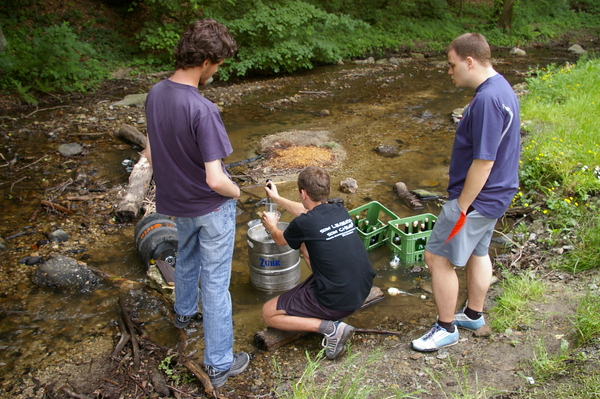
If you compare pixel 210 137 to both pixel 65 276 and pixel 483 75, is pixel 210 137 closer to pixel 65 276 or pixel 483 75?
pixel 483 75

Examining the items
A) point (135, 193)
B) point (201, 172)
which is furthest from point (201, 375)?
point (135, 193)

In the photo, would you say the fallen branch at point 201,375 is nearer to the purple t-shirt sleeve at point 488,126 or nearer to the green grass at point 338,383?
the green grass at point 338,383

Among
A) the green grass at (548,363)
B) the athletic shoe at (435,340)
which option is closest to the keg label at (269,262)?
the athletic shoe at (435,340)

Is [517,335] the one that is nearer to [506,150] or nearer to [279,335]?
[506,150]

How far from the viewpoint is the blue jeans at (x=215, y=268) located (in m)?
2.92

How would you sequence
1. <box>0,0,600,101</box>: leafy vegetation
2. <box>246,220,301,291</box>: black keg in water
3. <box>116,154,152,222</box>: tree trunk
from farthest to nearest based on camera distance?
<box>0,0,600,101</box>: leafy vegetation → <box>116,154,152,222</box>: tree trunk → <box>246,220,301,291</box>: black keg in water

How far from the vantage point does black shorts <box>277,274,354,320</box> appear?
3.31 meters

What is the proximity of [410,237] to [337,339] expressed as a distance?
1528 millimetres

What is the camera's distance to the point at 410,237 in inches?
173

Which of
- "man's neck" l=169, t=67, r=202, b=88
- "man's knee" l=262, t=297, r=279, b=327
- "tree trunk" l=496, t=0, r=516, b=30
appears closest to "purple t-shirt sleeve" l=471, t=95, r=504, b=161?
"man's neck" l=169, t=67, r=202, b=88

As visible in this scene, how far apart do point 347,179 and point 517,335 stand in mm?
3365

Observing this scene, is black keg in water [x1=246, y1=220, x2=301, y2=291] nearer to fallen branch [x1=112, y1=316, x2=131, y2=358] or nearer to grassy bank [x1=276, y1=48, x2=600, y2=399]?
grassy bank [x1=276, y1=48, x2=600, y2=399]

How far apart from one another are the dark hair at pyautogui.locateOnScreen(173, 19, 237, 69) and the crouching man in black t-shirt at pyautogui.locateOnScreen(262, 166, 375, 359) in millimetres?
1090

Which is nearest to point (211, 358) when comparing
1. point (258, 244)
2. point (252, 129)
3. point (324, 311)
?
point (324, 311)
